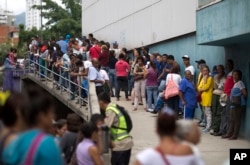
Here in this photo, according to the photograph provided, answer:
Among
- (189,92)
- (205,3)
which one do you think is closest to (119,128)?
(189,92)

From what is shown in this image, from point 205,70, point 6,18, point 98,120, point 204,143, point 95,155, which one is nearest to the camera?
point 95,155

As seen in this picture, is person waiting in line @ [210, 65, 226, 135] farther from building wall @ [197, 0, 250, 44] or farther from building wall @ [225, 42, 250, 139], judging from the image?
building wall @ [197, 0, 250, 44]

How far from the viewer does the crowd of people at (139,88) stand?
8289mm

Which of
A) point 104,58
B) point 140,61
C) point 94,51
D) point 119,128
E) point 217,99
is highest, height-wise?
point 94,51

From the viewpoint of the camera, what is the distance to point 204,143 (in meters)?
13.9

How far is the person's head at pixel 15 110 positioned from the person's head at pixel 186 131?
4.58 feet

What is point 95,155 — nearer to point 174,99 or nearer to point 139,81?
point 174,99

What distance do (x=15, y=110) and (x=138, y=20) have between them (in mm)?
19858

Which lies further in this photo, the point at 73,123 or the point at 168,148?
the point at 73,123

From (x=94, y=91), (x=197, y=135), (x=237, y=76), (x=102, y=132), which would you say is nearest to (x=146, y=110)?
(x=94, y=91)

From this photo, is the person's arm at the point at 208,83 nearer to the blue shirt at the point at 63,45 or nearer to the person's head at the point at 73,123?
the person's head at the point at 73,123

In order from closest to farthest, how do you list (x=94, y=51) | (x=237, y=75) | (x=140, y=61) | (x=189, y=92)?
(x=237, y=75)
(x=189, y=92)
(x=140, y=61)
(x=94, y=51)

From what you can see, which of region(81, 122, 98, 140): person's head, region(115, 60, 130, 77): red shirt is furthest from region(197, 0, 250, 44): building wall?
region(81, 122, 98, 140): person's head

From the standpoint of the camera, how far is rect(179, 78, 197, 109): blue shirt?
611 inches
